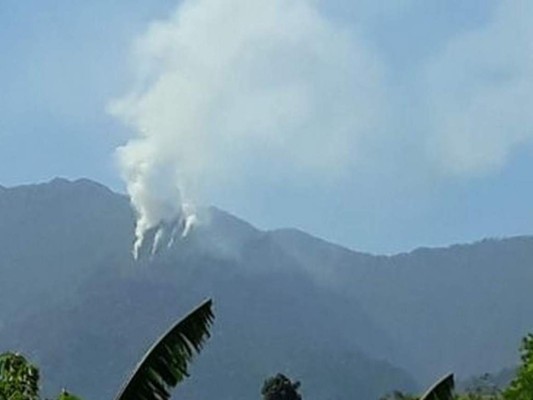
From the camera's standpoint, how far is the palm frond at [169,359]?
10.4 meters

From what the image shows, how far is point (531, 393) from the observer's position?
3138cm

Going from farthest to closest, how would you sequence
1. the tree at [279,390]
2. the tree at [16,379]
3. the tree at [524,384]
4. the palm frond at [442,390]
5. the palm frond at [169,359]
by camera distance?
the tree at [279,390] < the tree at [524,384] < the tree at [16,379] < the palm frond at [442,390] < the palm frond at [169,359]

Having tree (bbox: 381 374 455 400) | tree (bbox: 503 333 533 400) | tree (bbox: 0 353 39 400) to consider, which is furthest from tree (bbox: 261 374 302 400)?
tree (bbox: 381 374 455 400)

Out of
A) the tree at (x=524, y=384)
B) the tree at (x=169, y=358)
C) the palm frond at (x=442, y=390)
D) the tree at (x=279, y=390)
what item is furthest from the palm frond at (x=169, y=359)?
the tree at (x=279, y=390)

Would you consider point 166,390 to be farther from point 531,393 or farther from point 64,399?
point 531,393

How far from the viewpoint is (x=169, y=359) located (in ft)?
34.5

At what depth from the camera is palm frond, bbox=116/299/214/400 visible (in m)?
10.4

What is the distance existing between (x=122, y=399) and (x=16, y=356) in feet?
7.55

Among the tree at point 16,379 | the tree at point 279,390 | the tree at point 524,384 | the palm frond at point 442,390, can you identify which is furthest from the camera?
the tree at point 279,390

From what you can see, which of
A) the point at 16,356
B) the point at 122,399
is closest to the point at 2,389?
the point at 16,356

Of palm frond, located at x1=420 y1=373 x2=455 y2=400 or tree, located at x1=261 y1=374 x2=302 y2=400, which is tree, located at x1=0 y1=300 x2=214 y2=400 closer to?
palm frond, located at x1=420 y1=373 x2=455 y2=400

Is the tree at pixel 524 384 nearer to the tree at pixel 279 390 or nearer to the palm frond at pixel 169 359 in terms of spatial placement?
the palm frond at pixel 169 359

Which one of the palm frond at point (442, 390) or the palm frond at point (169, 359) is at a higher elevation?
the palm frond at point (442, 390)

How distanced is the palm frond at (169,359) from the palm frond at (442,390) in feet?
6.71
